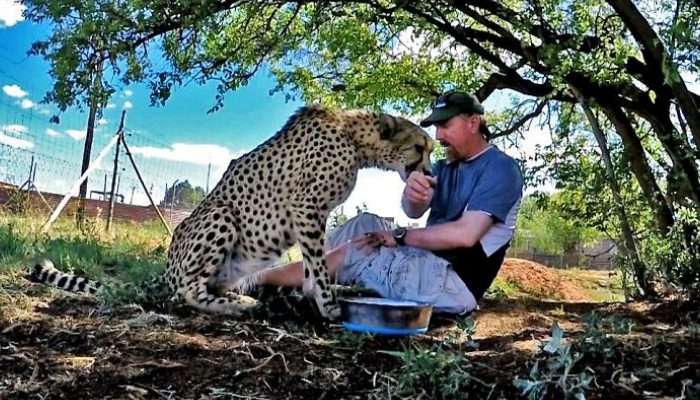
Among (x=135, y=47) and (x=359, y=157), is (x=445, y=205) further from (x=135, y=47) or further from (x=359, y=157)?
(x=135, y=47)

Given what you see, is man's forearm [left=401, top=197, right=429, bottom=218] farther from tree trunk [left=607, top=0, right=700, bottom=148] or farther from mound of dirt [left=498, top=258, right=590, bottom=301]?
mound of dirt [left=498, top=258, right=590, bottom=301]

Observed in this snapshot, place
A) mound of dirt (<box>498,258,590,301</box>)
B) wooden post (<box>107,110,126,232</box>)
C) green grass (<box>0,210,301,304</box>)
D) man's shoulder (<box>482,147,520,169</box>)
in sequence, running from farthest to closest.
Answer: wooden post (<box>107,110,126,232</box>) → mound of dirt (<box>498,258,590,301</box>) → green grass (<box>0,210,301,304</box>) → man's shoulder (<box>482,147,520,169</box>)

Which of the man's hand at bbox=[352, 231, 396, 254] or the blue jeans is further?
the man's hand at bbox=[352, 231, 396, 254]

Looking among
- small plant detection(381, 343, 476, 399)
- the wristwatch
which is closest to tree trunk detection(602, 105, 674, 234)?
the wristwatch

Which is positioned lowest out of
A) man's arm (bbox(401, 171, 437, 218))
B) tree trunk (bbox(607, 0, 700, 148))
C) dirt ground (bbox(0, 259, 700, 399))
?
dirt ground (bbox(0, 259, 700, 399))

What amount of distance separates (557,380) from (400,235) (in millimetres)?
1506

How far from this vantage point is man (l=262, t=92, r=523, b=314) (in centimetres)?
332

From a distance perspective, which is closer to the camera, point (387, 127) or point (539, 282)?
point (387, 127)

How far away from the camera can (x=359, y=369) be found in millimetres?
2404

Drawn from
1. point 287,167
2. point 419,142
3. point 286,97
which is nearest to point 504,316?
point 419,142

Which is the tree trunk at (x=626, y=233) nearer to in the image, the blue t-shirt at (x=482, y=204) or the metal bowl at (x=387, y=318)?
the blue t-shirt at (x=482, y=204)

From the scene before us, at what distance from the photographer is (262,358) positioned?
251cm

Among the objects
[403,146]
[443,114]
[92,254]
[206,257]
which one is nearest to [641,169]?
[403,146]

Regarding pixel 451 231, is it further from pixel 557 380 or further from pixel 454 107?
pixel 557 380
